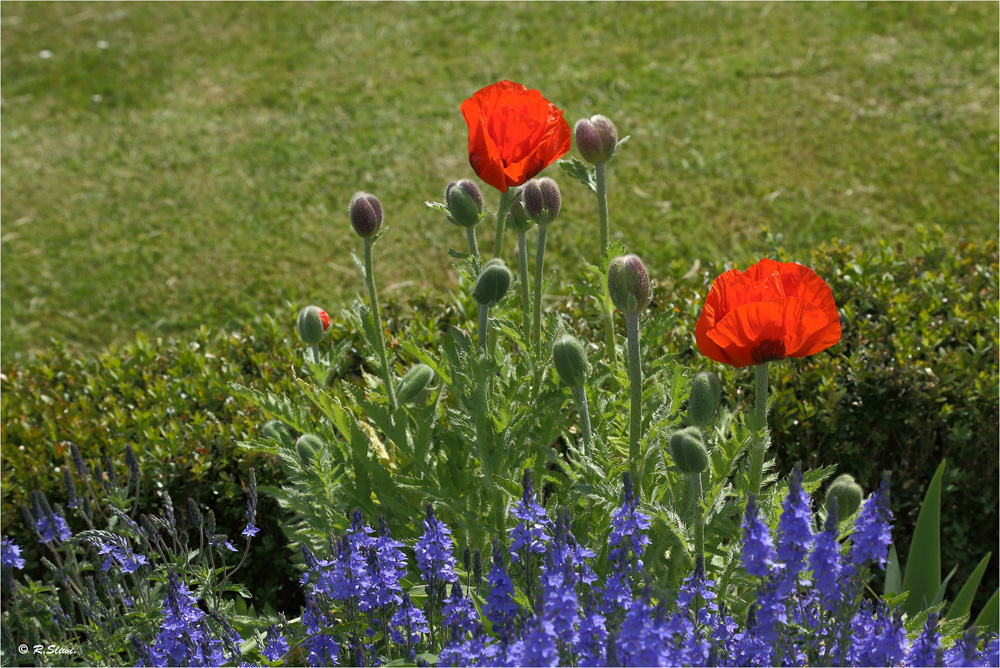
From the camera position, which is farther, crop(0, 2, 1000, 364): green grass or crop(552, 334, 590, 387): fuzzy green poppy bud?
crop(0, 2, 1000, 364): green grass

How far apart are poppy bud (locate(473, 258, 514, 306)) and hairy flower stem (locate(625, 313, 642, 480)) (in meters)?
0.28

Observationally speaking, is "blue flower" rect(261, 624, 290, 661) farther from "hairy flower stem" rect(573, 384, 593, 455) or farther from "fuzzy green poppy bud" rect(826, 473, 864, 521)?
"fuzzy green poppy bud" rect(826, 473, 864, 521)

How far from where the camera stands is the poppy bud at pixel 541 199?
195 cm

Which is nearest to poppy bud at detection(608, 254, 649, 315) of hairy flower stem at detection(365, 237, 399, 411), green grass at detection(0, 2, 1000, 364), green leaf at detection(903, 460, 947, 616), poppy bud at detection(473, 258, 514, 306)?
poppy bud at detection(473, 258, 514, 306)

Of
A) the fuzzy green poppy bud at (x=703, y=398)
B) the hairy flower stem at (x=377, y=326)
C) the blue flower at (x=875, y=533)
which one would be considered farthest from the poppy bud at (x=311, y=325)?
the blue flower at (x=875, y=533)

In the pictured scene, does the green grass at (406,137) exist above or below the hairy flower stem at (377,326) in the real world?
below

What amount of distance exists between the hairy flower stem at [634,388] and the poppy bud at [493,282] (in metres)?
0.28

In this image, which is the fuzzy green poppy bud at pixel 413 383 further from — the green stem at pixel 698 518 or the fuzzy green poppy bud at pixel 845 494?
the fuzzy green poppy bud at pixel 845 494

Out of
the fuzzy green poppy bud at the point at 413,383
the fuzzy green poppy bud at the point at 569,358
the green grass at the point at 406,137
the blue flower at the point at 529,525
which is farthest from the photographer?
the green grass at the point at 406,137

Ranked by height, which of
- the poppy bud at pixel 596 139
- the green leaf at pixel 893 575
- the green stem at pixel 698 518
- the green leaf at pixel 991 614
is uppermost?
the poppy bud at pixel 596 139

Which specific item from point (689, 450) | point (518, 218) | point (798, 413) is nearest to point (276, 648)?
point (689, 450)

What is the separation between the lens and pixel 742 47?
6461mm

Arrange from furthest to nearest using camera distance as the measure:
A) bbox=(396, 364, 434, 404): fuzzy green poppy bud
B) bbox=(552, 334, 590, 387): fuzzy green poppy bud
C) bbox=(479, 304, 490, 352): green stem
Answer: bbox=(396, 364, 434, 404): fuzzy green poppy bud, bbox=(479, 304, 490, 352): green stem, bbox=(552, 334, 590, 387): fuzzy green poppy bud

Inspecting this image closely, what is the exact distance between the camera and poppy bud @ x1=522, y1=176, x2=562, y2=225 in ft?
6.38
